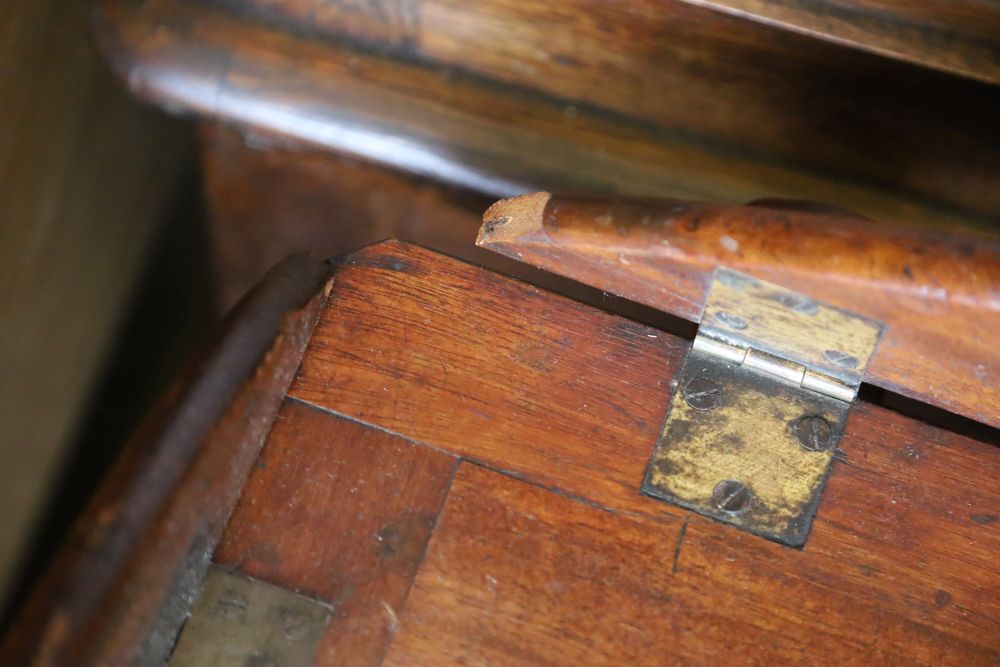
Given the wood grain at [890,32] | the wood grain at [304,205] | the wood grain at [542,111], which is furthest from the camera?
the wood grain at [304,205]

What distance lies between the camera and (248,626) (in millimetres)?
556

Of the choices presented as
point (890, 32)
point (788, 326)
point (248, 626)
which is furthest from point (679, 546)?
point (890, 32)

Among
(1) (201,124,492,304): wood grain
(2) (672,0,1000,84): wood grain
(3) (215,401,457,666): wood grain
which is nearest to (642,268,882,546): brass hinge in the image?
(3) (215,401,457,666): wood grain

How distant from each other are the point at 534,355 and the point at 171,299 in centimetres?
73

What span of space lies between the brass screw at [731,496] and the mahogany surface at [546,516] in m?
0.01

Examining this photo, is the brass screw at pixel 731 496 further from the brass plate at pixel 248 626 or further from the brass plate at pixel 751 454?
the brass plate at pixel 248 626

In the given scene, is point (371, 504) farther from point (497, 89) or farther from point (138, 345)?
point (138, 345)

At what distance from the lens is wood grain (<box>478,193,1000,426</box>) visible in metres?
0.45

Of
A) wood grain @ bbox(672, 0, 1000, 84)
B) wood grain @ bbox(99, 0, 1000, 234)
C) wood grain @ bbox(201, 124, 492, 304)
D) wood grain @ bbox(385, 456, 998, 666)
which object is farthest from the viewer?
wood grain @ bbox(201, 124, 492, 304)

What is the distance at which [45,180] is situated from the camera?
0.95m

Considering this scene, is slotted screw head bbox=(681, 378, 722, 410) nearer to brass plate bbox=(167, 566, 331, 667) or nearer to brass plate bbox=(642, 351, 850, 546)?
brass plate bbox=(642, 351, 850, 546)

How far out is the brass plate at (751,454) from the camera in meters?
0.57

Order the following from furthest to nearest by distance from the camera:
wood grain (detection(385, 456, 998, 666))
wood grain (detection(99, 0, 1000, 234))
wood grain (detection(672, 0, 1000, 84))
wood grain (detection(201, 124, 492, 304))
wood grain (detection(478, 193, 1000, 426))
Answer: wood grain (detection(201, 124, 492, 304)) < wood grain (detection(99, 0, 1000, 234)) < wood grain (detection(672, 0, 1000, 84)) < wood grain (detection(385, 456, 998, 666)) < wood grain (detection(478, 193, 1000, 426))

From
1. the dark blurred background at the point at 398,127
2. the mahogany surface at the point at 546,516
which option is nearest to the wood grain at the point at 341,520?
the mahogany surface at the point at 546,516
